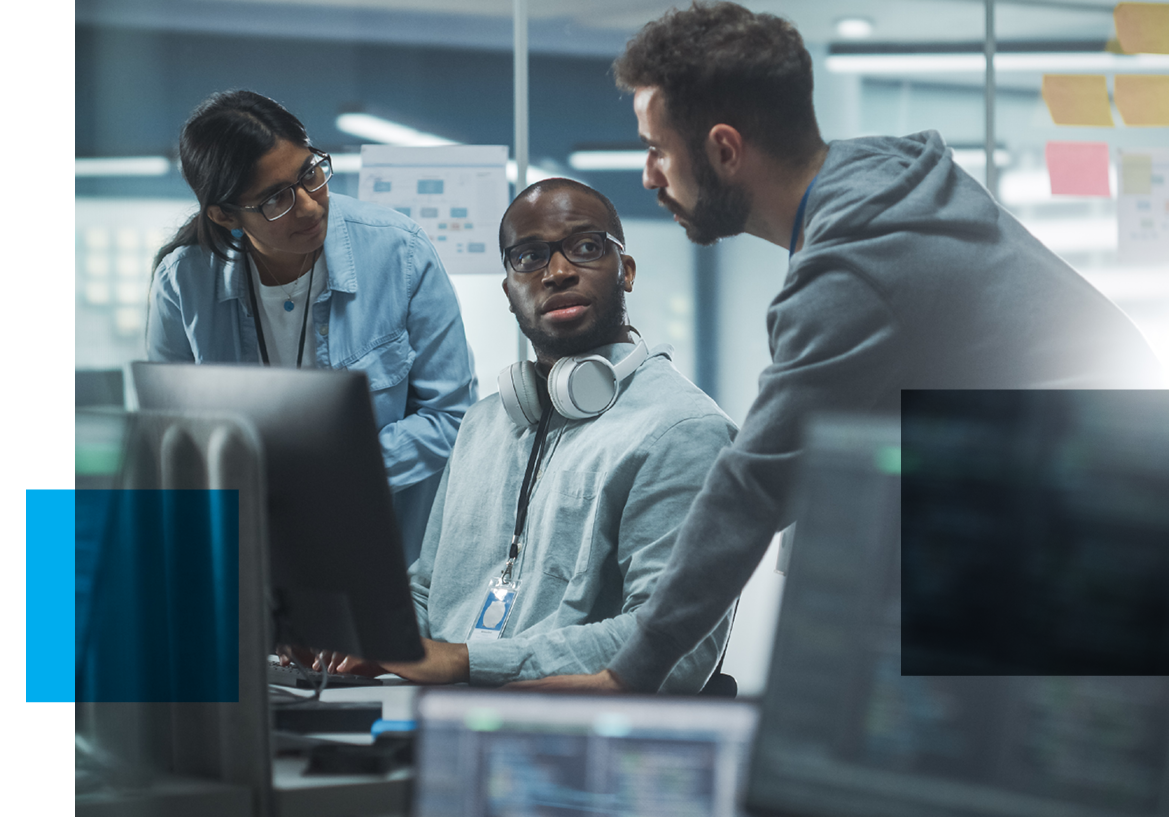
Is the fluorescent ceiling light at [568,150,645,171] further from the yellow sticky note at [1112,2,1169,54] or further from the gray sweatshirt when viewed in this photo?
the gray sweatshirt

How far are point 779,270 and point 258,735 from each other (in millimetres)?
2240

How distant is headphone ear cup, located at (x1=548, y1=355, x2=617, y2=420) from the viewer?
145 cm

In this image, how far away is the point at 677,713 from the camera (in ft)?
1.87

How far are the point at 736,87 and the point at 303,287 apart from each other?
2.82 feet

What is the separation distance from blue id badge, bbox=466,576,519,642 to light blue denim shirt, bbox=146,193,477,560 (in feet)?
0.99

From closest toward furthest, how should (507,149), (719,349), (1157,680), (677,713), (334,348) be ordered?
(1157,680), (677,713), (334,348), (507,149), (719,349)

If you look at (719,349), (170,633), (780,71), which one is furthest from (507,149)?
(170,633)

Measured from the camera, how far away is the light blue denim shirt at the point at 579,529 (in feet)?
4.15

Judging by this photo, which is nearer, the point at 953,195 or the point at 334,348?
the point at 953,195

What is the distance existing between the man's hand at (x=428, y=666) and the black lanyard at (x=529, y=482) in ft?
0.89

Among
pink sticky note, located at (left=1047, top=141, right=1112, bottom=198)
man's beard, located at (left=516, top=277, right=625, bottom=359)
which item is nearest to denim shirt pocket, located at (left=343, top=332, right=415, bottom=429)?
man's beard, located at (left=516, top=277, right=625, bottom=359)

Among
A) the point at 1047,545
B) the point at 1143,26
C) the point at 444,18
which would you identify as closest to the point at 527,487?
the point at 1047,545

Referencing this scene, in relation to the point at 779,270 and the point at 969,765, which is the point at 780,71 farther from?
the point at 779,270

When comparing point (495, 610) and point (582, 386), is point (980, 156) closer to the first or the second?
point (582, 386)
